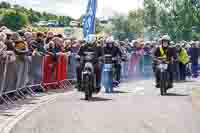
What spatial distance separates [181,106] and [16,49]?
495 cm

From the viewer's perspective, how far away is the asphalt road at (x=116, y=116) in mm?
12711

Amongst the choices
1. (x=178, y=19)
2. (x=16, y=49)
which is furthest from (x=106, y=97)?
(x=178, y=19)

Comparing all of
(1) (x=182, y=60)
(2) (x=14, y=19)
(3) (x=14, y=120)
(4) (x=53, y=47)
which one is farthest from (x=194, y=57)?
(2) (x=14, y=19)

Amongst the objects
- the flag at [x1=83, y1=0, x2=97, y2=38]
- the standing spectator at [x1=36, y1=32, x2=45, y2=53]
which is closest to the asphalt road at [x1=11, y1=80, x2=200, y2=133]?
the standing spectator at [x1=36, y1=32, x2=45, y2=53]

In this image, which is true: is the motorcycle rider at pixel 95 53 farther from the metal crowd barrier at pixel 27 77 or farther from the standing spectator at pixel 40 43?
the standing spectator at pixel 40 43

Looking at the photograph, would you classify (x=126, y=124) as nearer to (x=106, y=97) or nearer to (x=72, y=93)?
(x=106, y=97)

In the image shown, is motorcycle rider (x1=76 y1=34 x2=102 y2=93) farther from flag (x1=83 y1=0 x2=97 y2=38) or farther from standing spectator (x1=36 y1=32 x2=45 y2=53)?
flag (x1=83 y1=0 x2=97 y2=38)

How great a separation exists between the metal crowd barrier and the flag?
7.09 meters

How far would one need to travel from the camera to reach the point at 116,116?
579 inches

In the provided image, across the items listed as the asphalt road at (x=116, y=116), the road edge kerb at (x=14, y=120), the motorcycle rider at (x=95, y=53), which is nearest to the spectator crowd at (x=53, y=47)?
the motorcycle rider at (x=95, y=53)

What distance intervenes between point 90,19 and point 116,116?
18.5 meters

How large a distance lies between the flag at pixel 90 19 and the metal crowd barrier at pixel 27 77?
23.3 feet

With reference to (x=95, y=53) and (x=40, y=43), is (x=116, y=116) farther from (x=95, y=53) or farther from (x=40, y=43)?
(x=40, y=43)

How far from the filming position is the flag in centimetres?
3275
